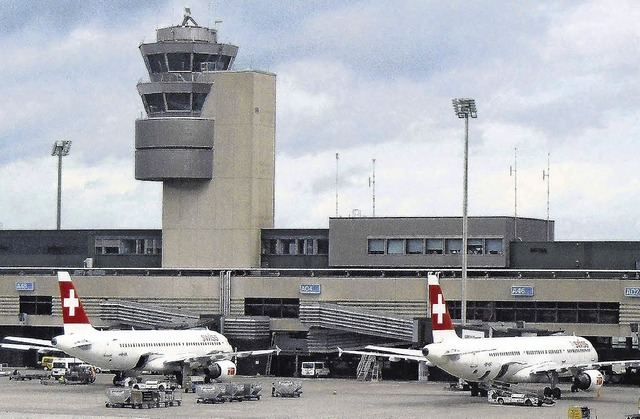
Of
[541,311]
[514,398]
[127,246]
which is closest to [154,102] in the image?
[127,246]

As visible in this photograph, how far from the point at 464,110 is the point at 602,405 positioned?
30364mm

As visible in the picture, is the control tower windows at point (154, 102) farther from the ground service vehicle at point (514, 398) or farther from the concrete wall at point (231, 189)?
the ground service vehicle at point (514, 398)

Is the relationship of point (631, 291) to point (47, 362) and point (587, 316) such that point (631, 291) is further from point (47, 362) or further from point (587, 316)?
point (47, 362)

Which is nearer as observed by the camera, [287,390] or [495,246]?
[287,390]

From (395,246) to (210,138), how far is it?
67.3 feet

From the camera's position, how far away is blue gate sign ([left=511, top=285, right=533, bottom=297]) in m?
121

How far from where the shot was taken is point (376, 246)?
431 feet

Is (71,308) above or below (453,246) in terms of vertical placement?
below

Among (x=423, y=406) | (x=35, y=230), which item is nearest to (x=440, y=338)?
(x=423, y=406)

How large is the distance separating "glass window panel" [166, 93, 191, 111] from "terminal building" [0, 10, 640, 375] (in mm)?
95

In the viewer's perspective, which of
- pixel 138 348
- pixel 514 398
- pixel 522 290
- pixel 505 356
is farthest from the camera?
pixel 522 290

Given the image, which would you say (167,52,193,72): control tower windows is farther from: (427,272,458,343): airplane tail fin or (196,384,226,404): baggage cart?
(427,272,458,343): airplane tail fin

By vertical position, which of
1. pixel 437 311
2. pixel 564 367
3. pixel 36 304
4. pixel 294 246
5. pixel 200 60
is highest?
pixel 200 60

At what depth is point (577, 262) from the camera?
411 ft
